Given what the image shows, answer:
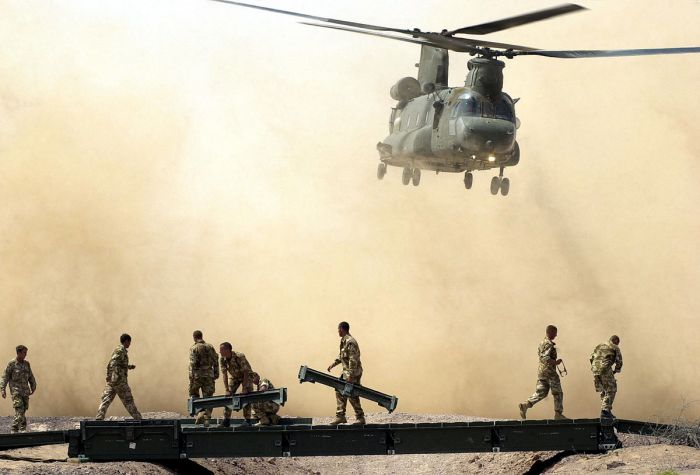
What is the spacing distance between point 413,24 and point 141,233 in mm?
12988

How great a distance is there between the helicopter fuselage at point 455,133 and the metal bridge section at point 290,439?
8.27 m

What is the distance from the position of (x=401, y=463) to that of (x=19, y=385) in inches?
282

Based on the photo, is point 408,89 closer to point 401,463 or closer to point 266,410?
point 401,463

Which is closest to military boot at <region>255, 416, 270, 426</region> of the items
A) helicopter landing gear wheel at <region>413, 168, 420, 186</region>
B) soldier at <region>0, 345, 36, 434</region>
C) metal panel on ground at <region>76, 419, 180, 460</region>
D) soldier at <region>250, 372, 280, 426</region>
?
soldier at <region>250, 372, 280, 426</region>

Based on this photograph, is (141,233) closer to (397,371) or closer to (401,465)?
(397,371)

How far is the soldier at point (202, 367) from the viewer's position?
16734mm

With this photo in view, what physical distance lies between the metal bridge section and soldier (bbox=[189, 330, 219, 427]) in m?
0.61

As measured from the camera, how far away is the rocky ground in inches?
635

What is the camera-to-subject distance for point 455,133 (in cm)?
2391

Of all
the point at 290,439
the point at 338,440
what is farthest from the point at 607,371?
the point at 290,439

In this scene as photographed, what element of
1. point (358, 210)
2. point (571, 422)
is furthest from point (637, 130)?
point (571, 422)

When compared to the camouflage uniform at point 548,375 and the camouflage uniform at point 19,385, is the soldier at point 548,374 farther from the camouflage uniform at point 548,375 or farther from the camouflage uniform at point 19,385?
the camouflage uniform at point 19,385

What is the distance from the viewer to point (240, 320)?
1280 inches

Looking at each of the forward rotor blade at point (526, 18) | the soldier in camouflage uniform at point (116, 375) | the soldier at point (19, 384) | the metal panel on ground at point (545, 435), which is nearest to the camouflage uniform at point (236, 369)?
the soldier in camouflage uniform at point (116, 375)
